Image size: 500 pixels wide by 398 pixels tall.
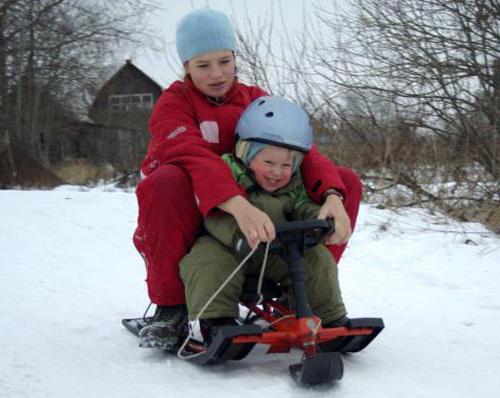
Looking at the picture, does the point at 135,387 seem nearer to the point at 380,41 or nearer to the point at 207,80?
the point at 207,80

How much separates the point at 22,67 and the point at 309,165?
13.2 meters

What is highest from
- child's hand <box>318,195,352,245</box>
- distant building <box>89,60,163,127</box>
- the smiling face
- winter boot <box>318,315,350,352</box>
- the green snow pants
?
distant building <box>89,60,163,127</box>

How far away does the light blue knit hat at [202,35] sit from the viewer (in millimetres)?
2295

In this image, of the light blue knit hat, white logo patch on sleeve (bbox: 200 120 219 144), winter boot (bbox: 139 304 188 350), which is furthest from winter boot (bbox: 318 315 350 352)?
the light blue knit hat

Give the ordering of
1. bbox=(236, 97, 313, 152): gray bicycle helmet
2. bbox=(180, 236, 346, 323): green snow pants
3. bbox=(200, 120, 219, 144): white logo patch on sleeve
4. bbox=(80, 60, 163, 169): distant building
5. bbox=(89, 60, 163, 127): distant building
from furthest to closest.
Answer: bbox=(89, 60, 163, 127): distant building < bbox=(80, 60, 163, 169): distant building < bbox=(200, 120, 219, 144): white logo patch on sleeve < bbox=(236, 97, 313, 152): gray bicycle helmet < bbox=(180, 236, 346, 323): green snow pants

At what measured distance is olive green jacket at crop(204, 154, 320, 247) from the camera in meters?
2.04

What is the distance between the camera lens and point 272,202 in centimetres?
215

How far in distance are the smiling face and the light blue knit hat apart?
2 centimetres

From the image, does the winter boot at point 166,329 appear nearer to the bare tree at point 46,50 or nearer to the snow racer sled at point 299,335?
the snow racer sled at point 299,335

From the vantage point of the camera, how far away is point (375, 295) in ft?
10.2

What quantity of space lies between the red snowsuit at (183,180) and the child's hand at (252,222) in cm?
6

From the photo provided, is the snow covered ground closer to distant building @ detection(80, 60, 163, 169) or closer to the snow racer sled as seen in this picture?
the snow racer sled

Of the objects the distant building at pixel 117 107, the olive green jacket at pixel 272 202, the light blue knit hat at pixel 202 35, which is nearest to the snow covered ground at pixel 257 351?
the olive green jacket at pixel 272 202

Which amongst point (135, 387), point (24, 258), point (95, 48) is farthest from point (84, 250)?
point (95, 48)
